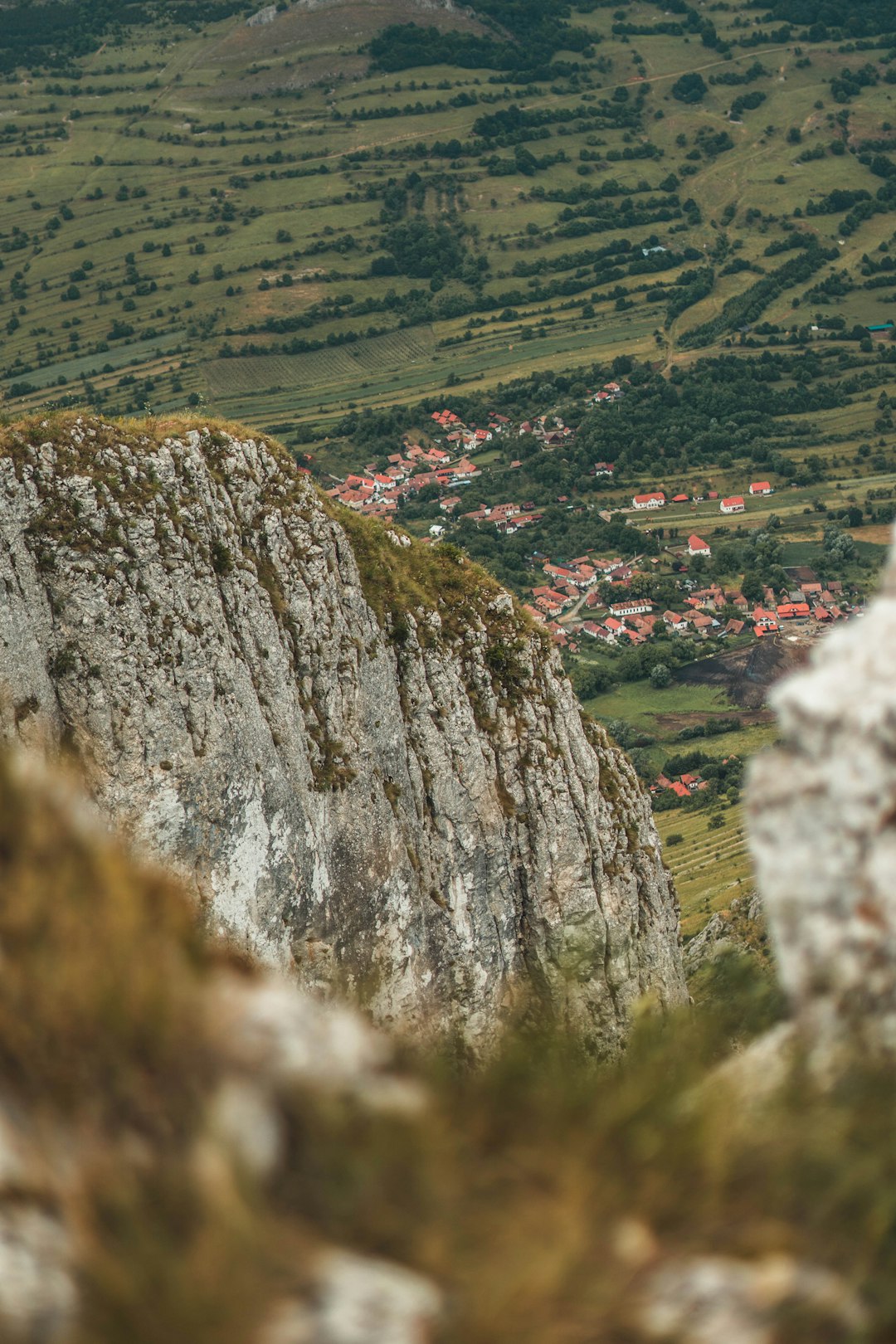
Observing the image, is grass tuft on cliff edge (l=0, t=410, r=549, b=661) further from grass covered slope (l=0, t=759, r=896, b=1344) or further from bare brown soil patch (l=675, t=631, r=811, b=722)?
bare brown soil patch (l=675, t=631, r=811, b=722)

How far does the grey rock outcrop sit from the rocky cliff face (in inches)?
633

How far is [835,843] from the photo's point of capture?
709 centimetres

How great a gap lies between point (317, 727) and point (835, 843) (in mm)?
26533

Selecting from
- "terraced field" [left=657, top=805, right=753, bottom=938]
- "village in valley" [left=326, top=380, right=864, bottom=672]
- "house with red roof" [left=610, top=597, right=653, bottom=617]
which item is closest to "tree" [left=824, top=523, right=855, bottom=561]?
"village in valley" [left=326, top=380, right=864, bottom=672]

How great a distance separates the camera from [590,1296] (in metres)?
5.62

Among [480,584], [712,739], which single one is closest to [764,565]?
[712,739]

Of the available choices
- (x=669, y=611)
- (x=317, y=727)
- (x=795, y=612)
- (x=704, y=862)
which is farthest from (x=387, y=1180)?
(x=669, y=611)

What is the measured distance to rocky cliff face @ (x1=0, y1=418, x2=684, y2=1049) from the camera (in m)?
27.0

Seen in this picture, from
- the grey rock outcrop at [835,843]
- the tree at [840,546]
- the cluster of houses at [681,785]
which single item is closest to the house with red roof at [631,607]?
the tree at [840,546]

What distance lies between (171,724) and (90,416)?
22.2 ft

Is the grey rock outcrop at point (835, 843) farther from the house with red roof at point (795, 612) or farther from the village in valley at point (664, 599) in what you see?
the house with red roof at point (795, 612)

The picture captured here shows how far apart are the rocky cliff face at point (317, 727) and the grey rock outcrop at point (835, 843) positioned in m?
16.1

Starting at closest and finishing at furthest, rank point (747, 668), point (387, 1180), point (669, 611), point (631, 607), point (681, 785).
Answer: point (387, 1180), point (681, 785), point (747, 668), point (669, 611), point (631, 607)

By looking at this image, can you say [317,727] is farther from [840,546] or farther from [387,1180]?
[840,546]
